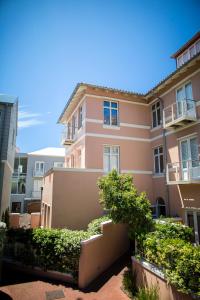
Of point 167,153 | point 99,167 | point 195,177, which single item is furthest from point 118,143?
point 195,177

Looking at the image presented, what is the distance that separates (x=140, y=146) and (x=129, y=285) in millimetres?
9800

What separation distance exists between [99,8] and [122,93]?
26.2 ft

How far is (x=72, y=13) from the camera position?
299 inches

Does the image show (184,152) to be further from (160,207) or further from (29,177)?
(29,177)

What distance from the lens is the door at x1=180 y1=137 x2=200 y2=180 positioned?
11.3 m

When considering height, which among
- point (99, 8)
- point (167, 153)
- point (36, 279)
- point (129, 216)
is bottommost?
point (36, 279)

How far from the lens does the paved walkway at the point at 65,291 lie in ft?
23.6

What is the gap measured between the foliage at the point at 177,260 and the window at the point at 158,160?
7.52m

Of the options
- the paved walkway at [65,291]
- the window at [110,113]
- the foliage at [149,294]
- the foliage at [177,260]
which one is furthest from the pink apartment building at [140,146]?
the foliage at [149,294]

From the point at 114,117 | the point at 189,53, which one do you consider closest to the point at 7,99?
the point at 114,117

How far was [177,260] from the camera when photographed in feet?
19.0

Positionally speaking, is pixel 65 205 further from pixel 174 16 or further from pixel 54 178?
pixel 174 16

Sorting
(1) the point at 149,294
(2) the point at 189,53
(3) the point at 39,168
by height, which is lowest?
(1) the point at 149,294

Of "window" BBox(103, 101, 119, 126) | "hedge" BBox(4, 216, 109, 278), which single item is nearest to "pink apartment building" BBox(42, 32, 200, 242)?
"window" BBox(103, 101, 119, 126)
